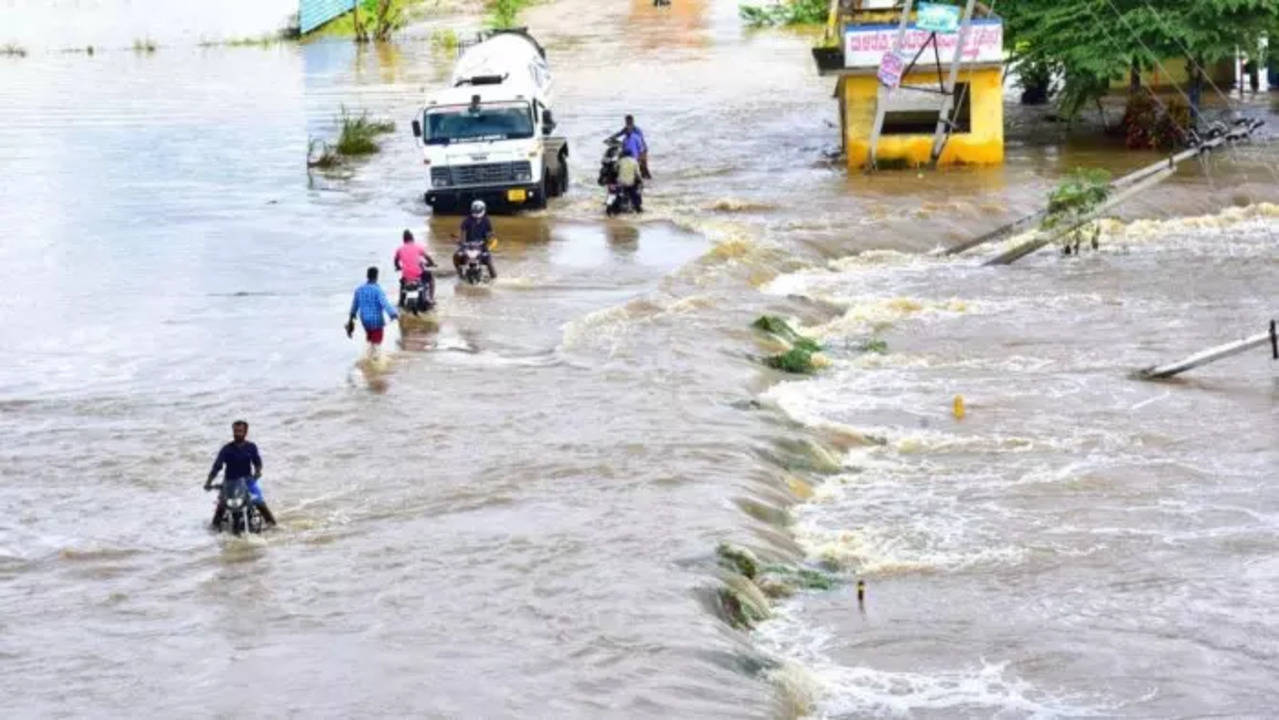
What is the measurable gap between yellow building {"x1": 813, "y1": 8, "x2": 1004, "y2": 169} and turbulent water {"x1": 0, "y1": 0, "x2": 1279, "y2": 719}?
926 mm

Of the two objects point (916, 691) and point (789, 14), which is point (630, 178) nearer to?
point (916, 691)

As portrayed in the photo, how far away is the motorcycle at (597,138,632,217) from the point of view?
3534 centimetres

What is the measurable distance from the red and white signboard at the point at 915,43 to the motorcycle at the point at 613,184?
220 inches

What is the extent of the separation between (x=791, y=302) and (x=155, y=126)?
85.9 ft

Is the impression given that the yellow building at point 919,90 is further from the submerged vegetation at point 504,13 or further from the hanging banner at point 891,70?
A: the submerged vegetation at point 504,13

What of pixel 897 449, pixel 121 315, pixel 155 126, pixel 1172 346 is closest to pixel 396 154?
pixel 155 126

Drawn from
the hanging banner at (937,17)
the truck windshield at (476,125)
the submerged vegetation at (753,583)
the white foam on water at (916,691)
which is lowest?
the white foam on water at (916,691)

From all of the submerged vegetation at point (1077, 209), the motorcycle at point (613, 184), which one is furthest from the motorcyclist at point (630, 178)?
the submerged vegetation at point (1077, 209)

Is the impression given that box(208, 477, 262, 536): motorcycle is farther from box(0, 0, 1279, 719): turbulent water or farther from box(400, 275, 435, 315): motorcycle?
box(400, 275, 435, 315): motorcycle

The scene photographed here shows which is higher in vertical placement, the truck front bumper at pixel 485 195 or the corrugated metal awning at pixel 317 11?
the corrugated metal awning at pixel 317 11

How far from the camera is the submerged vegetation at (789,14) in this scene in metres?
76.2

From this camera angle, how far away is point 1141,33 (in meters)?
40.0

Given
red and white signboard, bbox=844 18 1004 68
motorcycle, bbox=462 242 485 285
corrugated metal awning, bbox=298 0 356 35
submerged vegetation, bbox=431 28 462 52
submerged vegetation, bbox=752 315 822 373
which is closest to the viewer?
submerged vegetation, bbox=752 315 822 373

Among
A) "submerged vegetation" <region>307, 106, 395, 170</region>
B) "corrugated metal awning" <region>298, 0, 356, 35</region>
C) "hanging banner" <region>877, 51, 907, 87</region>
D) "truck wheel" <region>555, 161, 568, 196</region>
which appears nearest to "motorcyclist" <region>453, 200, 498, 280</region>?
"truck wheel" <region>555, 161, 568, 196</region>
